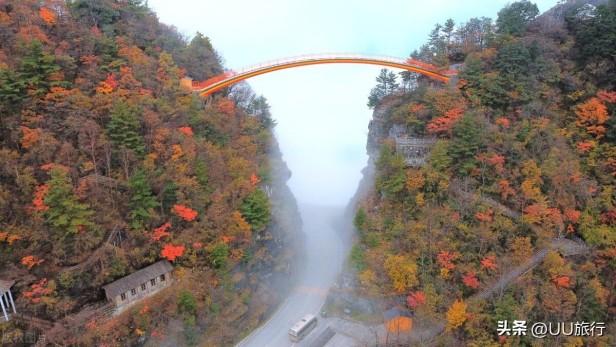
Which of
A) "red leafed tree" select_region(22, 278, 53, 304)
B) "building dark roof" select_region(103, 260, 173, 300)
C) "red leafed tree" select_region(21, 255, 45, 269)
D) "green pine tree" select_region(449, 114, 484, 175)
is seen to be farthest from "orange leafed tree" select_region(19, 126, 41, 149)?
"green pine tree" select_region(449, 114, 484, 175)

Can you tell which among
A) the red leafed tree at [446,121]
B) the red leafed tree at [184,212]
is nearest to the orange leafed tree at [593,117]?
the red leafed tree at [446,121]

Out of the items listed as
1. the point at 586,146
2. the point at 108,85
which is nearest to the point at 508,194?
the point at 586,146

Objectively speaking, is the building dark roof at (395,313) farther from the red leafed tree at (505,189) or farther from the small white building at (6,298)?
the small white building at (6,298)

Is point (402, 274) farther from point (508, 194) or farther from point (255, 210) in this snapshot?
point (255, 210)

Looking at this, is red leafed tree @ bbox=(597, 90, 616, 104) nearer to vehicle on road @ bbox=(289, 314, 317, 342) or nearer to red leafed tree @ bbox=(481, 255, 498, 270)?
red leafed tree @ bbox=(481, 255, 498, 270)

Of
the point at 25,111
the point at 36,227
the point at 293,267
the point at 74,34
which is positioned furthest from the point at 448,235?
the point at 74,34

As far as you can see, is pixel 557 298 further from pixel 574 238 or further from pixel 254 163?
pixel 254 163

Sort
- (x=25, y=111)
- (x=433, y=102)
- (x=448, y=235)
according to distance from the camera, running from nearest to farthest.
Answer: (x=25, y=111), (x=448, y=235), (x=433, y=102)
